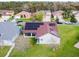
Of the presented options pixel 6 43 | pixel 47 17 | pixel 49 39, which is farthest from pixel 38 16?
pixel 6 43

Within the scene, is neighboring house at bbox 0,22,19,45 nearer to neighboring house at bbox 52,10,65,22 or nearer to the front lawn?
the front lawn

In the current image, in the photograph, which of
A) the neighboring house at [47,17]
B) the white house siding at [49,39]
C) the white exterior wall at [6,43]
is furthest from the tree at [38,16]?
the white exterior wall at [6,43]

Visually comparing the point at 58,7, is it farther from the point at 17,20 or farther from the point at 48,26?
the point at 17,20

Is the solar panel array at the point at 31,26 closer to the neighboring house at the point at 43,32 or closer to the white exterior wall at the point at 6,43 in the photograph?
the neighboring house at the point at 43,32

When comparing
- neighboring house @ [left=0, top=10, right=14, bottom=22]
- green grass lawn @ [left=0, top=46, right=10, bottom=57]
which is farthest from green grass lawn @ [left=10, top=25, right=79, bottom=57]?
neighboring house @ [left=0, top=10, right=14, bottom=22]

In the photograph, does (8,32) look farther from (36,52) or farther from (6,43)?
(36,52)

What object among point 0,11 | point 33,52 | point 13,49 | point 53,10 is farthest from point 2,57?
point 53,10
